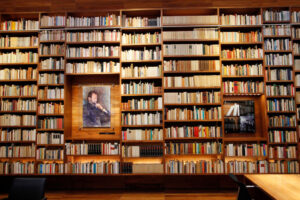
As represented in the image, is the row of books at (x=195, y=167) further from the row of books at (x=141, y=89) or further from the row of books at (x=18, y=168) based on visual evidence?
the row of books at (x=18, y=168)

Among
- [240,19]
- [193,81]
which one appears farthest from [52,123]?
[240,19]

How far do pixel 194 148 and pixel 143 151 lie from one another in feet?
3.31

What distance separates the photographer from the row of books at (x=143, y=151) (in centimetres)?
445

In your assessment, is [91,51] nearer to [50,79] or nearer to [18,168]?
[50,79]

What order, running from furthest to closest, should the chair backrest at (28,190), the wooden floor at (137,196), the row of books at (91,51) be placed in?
the row of books at (91,51) → the wooden floor at (137,196) → the chair backrest at (28,190)

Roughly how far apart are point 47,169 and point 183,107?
3.02 meters

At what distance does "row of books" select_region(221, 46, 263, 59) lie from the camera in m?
4.52

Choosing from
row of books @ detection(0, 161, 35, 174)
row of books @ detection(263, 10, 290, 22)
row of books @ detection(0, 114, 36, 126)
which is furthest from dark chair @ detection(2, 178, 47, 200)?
row of books @ detection(263, 10, 290, 22)

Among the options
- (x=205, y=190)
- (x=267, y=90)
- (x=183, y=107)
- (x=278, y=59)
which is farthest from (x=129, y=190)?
(x=278, y=59)

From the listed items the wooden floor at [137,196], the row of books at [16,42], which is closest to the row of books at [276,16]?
the wooden floor at [137,196]

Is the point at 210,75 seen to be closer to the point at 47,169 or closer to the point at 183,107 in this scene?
the point at 183,107

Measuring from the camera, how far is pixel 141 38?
4.65 meters

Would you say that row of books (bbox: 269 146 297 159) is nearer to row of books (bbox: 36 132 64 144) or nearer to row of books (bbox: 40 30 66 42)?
row of books (bbox: 36 132 64 144)

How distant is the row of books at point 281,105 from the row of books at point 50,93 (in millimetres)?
4185
